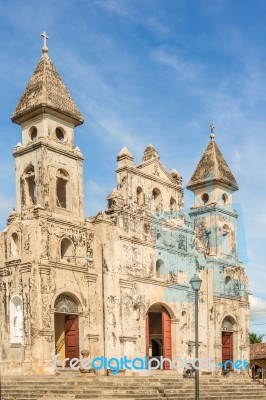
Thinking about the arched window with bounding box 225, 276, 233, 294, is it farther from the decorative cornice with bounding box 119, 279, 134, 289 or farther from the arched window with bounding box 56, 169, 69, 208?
the arched window with bounding box 56, 169, 69, 208

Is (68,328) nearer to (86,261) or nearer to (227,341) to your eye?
(86,261)

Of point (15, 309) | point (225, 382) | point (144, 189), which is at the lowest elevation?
point (225, 382)

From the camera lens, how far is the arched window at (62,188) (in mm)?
30062

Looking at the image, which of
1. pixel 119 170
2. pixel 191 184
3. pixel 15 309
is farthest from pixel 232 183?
pixel 15 309

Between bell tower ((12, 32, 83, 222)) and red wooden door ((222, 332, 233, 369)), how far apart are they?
1332 centimetres

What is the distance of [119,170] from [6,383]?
1281cm

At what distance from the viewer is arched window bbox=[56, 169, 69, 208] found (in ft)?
98.6

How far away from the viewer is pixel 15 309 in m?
28.2

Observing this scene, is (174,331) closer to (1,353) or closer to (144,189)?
(144,189)

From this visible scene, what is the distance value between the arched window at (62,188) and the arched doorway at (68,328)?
4289 millimetres

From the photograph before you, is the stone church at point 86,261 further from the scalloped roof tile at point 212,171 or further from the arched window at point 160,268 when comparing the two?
the scalloped roof tile at point 212,171

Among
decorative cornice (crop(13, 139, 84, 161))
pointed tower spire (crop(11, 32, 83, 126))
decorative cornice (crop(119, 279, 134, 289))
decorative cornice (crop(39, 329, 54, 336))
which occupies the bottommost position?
decorative cornice (crop(39, 329, 54, 336))

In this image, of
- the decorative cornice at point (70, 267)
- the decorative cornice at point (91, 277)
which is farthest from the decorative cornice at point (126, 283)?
the decorative cornice at point (70, 267)

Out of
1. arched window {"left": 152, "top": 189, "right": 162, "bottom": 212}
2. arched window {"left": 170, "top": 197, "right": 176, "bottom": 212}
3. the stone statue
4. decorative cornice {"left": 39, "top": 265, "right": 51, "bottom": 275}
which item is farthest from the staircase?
arched window {"left": 170, "top": 197, "right": 176, "bottom": 212}
